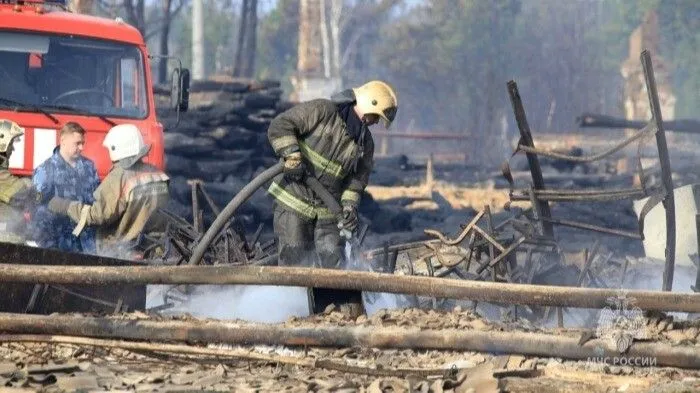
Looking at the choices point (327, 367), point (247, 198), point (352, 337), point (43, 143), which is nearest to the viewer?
point (327, 367)

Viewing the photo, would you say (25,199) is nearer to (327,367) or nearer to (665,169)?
(327,367)

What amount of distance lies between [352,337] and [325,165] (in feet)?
9.30

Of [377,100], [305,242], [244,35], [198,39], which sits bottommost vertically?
[305,242]

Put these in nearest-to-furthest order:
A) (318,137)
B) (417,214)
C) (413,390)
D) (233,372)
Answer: (413,390)
(233,372)
(318,137)
(417,214)

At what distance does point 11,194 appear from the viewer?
37.1ft

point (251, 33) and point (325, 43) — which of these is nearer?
point (251, 33)

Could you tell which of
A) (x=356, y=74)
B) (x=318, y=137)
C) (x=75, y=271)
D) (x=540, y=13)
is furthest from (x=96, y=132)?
(x=540, y=13)

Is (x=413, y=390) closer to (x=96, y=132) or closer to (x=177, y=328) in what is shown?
(x=177, y=328)

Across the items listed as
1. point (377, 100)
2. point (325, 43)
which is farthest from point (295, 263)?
point (325, 43)

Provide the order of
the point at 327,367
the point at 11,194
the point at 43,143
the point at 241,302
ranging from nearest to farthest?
the point at 327,367, the point at 241,302, the point at 11,194, the point at 43,143

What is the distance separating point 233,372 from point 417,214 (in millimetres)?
15580

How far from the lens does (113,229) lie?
11734mm

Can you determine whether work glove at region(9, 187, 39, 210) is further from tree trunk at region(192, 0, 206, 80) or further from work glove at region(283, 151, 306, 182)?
tree trunk at region(192, 0, 206, 80)

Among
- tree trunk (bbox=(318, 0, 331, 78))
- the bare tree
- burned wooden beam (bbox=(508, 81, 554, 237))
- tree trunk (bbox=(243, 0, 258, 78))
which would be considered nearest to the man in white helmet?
burned wooden beam (bbox=(508, 81, 554, 237))
